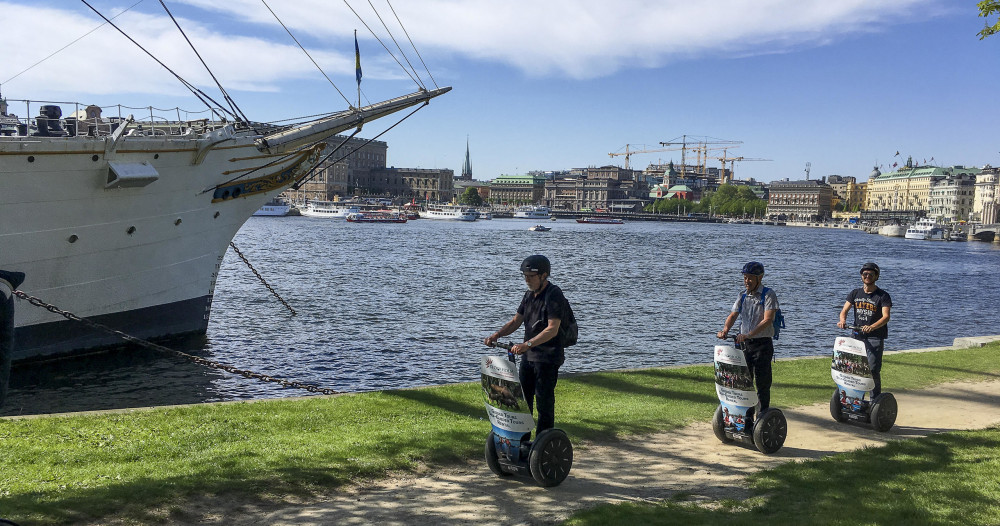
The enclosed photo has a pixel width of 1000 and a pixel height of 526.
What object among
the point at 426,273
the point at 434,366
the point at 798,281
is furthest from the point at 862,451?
the point at 798,281

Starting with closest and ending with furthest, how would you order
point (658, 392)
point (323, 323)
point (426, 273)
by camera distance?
point (658, 392) < point (323, 323) < point (426, 273)

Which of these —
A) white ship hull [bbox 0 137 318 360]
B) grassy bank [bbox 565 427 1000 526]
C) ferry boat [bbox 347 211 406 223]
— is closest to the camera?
grassy bank [bbox 565 427 1000 526]

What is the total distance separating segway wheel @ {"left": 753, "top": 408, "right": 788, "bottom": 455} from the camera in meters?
8.69

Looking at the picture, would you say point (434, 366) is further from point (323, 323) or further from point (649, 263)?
point (649, 263)

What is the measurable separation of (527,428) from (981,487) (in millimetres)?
4320

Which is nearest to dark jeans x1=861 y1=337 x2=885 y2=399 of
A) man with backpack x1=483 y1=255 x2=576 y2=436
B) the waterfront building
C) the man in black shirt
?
the man in black shirt

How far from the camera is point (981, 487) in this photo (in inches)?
279

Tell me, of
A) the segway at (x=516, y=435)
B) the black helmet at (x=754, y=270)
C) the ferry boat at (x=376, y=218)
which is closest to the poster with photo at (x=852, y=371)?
the black helmet at (x=754, y=270)

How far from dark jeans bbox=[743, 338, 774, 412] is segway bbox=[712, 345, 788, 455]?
0.31 feet

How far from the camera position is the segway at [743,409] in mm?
8603

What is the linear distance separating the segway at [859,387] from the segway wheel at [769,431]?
1.60 meters

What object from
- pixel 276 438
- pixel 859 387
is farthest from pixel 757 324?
pixel 276 438

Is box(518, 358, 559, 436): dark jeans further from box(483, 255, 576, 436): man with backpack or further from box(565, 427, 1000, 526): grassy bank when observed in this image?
box(565, 427, 1000, 526): grassy bank

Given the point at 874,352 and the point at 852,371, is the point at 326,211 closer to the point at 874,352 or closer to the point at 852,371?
the point at 852,371
